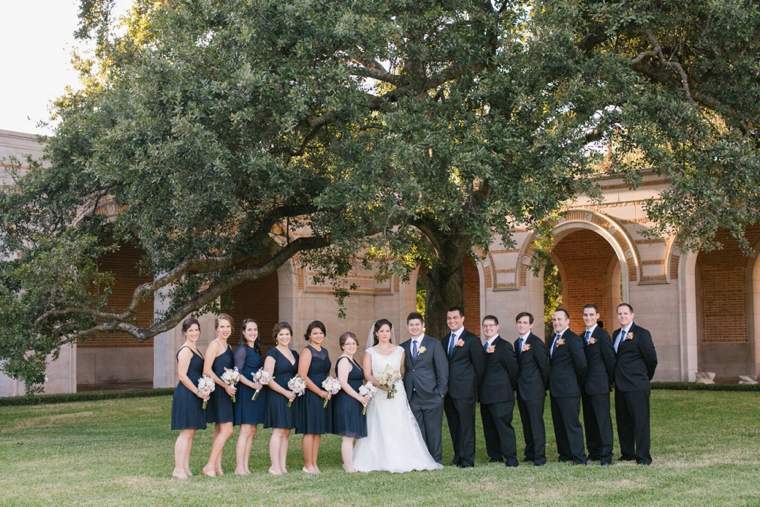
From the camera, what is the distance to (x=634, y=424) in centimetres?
988

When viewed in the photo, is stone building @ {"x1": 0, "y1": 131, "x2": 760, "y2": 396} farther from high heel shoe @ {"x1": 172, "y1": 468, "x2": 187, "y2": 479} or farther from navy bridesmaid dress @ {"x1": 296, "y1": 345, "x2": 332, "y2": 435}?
high heel shoe @ {"x1": 172, "y1": 468, "x2": 187, "y2": 479}

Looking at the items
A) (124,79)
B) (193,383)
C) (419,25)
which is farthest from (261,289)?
(193,383)

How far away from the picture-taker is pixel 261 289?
31547 mm

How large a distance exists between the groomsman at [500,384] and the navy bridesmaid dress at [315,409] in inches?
71.7

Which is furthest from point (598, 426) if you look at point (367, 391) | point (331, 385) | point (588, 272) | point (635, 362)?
point (588, 272)

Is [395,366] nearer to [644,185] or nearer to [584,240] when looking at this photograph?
[644,185]

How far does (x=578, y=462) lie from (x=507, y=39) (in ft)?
18.2

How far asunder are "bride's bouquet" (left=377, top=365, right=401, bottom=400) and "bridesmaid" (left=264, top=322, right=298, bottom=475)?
954 mm

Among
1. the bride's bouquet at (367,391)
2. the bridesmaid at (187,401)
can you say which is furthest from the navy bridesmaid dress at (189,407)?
the bride's bouquet at (367,391)

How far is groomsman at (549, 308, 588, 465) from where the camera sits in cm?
993

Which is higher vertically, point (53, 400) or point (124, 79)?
point (124, 79)

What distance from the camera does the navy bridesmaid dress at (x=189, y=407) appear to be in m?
9.16

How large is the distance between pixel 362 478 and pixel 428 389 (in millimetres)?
1378

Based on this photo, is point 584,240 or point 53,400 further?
point 584,240
